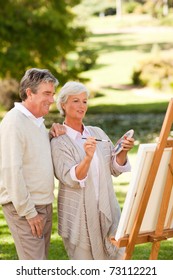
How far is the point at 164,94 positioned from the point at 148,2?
103 ft

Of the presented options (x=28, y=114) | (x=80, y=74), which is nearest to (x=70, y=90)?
(x=28, y=114)

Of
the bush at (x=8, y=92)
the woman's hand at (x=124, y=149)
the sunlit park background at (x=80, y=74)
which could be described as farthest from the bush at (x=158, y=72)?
the woman's hand at (x=124, y=149)

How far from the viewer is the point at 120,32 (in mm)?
60938

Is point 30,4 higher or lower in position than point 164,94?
higher

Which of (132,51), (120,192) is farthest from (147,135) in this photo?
(132,51)

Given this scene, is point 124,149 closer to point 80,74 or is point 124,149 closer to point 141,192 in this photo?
point 141,192

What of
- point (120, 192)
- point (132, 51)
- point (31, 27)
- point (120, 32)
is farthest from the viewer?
point (120, 32)

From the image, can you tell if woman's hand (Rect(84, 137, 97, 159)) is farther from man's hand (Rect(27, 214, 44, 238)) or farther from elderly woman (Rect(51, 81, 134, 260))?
man's hand (Rect(27, 214, 44, 238))

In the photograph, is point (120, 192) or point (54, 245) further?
point (120, 192)

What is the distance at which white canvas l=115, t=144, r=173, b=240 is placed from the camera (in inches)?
155

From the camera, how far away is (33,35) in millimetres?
22781

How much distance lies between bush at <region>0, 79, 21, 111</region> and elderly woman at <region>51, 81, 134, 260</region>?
69.2ft

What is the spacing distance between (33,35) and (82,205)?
62.1 feet

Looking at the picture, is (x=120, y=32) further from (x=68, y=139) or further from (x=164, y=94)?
(x=68, y=139)
